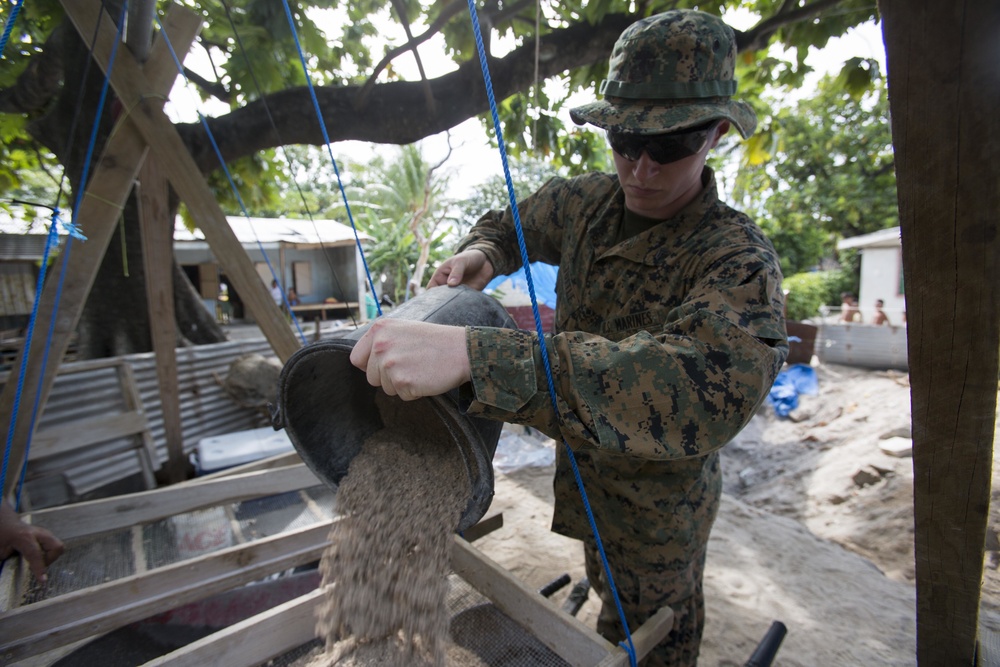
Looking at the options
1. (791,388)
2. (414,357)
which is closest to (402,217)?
(791,388)

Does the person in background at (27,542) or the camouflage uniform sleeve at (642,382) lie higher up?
the camouflage uniform sleeve at (642,382)

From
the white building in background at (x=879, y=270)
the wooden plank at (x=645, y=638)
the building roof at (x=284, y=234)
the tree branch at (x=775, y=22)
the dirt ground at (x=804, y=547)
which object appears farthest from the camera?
the white building in background at (x=879, y=270)

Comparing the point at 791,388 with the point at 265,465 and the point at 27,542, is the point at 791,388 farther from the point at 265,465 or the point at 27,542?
the point at 27,542

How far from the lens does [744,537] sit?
3.84 metres

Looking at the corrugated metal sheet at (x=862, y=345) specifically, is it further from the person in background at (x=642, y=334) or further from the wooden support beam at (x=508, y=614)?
the wooden support beam at (x=508, y=614)

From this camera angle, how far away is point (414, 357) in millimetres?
1009

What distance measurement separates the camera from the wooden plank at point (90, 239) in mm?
2088

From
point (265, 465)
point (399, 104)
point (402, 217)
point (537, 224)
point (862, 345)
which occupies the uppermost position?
point (402, 217)

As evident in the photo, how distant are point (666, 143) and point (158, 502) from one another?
2.44m

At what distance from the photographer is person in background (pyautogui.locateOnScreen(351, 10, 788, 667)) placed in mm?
1005

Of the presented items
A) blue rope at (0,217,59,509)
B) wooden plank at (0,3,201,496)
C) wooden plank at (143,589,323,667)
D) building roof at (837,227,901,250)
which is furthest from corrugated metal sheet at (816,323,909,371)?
blue rope at (0,217,59,509)

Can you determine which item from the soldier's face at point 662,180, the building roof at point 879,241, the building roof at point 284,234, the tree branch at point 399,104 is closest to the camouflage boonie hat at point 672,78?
the soldier's face at point 662,180

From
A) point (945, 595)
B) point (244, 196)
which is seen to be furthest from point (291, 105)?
point (945, 595)

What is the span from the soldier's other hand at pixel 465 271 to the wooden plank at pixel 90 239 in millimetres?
1358
